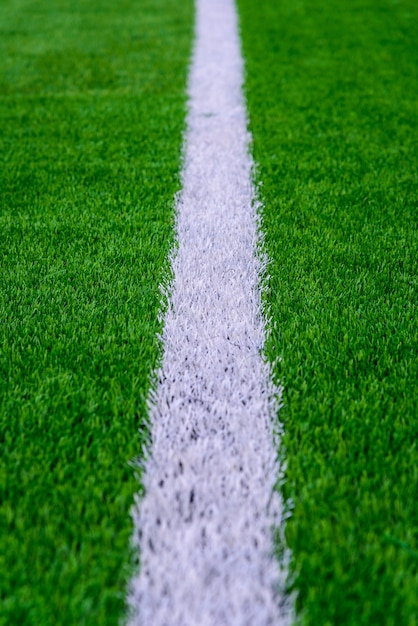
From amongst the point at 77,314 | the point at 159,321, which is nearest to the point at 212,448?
the point at 159,321

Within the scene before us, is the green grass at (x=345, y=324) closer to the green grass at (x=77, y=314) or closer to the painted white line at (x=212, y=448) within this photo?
the painted white line at (x=212, y=448)

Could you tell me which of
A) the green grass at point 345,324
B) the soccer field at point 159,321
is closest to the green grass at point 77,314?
the soccer field at point 159,321

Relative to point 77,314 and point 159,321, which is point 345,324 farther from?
point 77,314

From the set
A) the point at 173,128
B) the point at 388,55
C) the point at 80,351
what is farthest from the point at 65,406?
the point at 388,55

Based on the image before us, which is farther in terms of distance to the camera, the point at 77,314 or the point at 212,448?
the point at 77,314

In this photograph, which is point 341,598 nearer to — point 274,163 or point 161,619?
point 161,619

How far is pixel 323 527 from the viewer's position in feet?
3.39

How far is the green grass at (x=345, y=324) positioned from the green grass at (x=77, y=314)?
0.35 m

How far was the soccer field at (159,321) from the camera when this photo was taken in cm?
99

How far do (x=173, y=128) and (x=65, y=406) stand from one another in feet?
6.60

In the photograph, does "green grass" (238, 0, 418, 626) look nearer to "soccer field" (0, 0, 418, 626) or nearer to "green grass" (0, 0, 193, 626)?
"soccer field" (0, 0, 418, 626)

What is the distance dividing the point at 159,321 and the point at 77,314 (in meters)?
0.23

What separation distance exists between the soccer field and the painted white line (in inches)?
1.8

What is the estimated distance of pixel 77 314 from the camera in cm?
159
